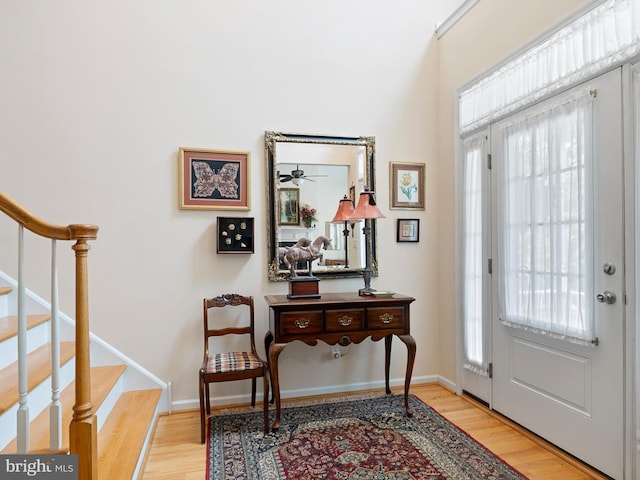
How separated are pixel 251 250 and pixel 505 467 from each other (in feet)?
6.97

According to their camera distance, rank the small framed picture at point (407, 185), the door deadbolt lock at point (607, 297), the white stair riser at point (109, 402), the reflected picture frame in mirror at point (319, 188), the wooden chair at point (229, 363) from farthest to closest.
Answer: the small framed picture at point (407, 185)
the reflected picture frame in mirror at point (319, 188)
the wooden chair at point (229, 363)
the white stair riser at point (109, 402)
the door deadbolt lock at point (607, 297)

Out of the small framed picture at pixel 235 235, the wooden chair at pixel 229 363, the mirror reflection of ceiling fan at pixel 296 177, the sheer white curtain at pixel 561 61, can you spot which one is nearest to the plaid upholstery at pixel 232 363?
the wooden chair at pixel 229 363

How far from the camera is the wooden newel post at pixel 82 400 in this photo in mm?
1512

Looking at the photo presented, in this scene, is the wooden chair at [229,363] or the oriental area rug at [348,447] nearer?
the oriental area rug at [348,447]

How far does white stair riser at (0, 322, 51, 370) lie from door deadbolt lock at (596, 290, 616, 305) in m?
3.08

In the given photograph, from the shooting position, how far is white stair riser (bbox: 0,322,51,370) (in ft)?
6.48

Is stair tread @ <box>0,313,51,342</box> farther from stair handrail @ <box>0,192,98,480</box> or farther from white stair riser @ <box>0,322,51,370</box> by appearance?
stair handrail @ <box>0,192,98,480</box>

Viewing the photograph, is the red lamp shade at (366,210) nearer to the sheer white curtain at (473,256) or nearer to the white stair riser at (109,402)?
the sheer white curtain at (473,256)

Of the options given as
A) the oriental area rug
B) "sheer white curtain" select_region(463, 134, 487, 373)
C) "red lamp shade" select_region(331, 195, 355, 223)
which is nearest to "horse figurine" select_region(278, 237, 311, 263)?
"red lamp shade" select_region(331, 195, 355, 223)

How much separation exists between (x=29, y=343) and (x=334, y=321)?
1879 millimetres

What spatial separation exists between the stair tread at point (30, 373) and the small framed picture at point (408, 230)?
256cm

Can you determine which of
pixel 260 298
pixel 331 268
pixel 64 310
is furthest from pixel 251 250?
pixel 64 310

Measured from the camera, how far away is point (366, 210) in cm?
276

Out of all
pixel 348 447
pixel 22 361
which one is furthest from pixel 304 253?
pixel 22 361
